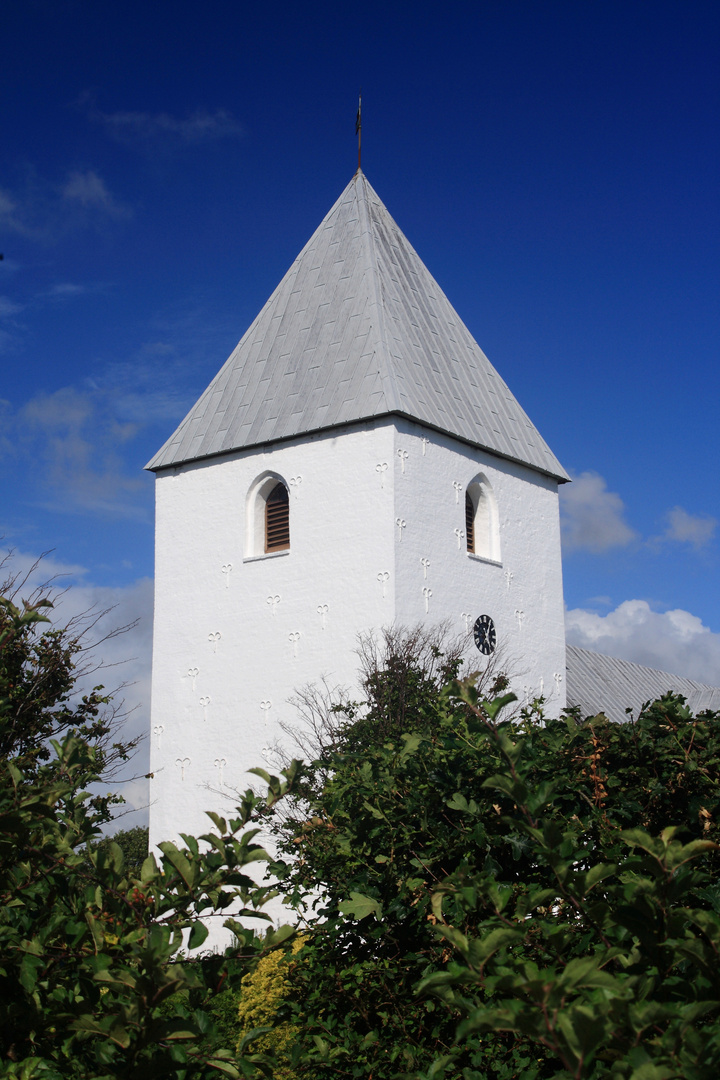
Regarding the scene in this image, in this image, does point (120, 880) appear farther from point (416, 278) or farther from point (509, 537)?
point (416, 278)

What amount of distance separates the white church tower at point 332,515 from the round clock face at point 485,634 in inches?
1.4

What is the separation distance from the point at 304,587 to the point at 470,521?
10.4ft

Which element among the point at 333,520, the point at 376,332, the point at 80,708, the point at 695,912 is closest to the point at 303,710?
the point at 333,520

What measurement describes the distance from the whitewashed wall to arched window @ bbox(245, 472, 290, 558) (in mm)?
119

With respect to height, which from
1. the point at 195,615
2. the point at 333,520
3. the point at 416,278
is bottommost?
the point at 195,615

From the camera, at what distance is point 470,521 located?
15.9m

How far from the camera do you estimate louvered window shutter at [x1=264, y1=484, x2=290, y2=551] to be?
15.1 meters

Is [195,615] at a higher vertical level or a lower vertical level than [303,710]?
higher

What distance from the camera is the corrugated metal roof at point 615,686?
18656 mm

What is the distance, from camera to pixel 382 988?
165 inches

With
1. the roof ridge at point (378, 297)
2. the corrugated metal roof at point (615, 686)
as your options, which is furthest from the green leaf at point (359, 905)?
the corrugated metal roof at point (615, 686)

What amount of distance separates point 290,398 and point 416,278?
3748 millimetres

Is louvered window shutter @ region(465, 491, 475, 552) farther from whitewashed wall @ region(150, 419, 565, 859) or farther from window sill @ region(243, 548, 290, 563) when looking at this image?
window sill @ region(243, 548, 290, 563)

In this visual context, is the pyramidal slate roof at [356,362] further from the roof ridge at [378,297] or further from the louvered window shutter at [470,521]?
the louvered window shutter at [470,521]
